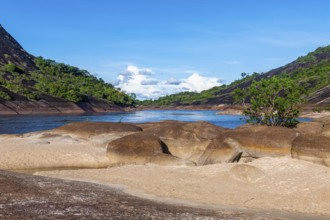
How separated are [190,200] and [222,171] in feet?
19.0

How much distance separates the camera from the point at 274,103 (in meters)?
45.6

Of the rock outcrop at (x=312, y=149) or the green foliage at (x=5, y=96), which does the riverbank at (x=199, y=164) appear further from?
the green foliage at (x=5, y=96)

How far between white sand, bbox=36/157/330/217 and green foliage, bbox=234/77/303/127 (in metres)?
19.4

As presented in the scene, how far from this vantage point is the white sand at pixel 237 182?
1962cm

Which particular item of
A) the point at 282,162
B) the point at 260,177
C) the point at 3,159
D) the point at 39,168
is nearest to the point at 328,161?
the point at 282,162

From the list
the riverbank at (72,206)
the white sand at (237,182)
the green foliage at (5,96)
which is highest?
the green foliage at (5,96)

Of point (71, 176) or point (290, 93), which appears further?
point (290, 93)

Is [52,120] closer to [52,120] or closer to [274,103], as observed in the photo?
[52,120]

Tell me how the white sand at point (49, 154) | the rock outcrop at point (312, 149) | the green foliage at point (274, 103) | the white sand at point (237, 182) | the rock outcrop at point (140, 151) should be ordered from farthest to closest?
the green foliage at point (274, 103), the white sand at point (49, 154), the rock outcrop at point (140, 151), the rock outcrop at point (312, 149), the white sand at point (237, 182)

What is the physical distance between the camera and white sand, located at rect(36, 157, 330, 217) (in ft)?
64.4

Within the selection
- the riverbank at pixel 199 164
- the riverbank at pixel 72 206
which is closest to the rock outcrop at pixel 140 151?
the riverbank at pixel 199 164

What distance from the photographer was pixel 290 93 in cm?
4600

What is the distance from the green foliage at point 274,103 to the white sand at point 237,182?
1944 centimetres

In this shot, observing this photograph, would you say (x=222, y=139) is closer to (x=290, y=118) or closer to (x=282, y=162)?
(x=282, y=162)
